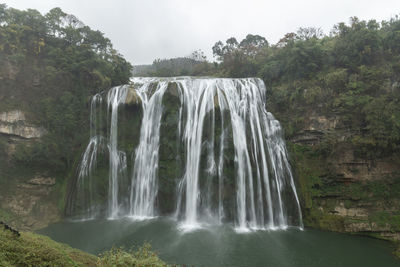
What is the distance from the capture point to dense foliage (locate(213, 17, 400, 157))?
11719mm

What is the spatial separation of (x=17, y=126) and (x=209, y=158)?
1219 centimetres

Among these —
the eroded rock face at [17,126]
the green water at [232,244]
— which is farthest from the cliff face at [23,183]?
the green water at [232,244]

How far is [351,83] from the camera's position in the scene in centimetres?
1323

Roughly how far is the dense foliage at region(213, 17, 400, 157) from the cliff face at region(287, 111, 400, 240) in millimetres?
408

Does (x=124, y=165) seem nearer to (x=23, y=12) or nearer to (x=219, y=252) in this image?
(x=219, y=252)

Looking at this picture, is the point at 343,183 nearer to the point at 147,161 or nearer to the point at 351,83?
the point at 351,83

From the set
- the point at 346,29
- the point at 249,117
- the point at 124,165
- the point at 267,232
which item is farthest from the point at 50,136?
the point at 346,29

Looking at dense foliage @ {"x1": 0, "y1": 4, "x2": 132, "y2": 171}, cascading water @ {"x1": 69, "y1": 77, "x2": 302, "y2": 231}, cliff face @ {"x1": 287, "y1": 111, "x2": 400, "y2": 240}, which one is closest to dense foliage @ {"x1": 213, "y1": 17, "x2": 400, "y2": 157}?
cliff face @ {"x1": 287, "y1": 111, "x2": 400, "y2": 240}

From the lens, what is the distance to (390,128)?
37.1 ft

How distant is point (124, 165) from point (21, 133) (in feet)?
21.8

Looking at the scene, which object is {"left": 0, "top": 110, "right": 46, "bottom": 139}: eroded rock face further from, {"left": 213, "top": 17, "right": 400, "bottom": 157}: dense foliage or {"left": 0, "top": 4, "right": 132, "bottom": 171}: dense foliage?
{"left": 213, "top": 17, "right": 400, "bottom": 157}: dense foliage

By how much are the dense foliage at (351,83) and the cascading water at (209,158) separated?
1639 mm

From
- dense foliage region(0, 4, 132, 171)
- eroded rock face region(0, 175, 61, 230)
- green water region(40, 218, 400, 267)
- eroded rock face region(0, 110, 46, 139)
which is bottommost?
green water region(40, 218, 400, 267)

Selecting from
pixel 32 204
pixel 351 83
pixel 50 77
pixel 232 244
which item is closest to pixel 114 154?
pixel 32 204
